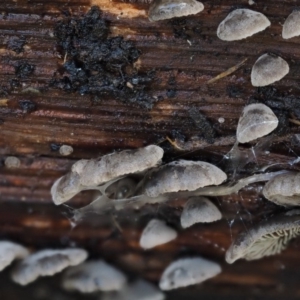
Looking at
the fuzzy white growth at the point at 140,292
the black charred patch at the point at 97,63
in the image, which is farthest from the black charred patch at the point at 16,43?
the fuzzy white growth at the point at 140,292

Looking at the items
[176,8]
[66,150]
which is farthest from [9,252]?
[176,8]

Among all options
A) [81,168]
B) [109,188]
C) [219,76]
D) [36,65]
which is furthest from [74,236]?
[219,76]

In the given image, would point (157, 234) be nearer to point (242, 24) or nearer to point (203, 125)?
point (203, 125)

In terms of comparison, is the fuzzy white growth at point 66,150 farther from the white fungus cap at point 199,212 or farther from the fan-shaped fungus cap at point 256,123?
the fan-shaped fungus cap at point 256,123

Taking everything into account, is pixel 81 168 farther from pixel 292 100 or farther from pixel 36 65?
pixel 292 100

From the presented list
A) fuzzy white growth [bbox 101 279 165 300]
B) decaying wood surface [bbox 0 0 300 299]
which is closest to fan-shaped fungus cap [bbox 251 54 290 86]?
decaying wood surface [bbox 0 0 300 299]

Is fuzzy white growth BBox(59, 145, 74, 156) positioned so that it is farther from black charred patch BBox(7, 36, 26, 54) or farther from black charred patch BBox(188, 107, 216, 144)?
black charred patch BBox(188, 107, 216, 144)
